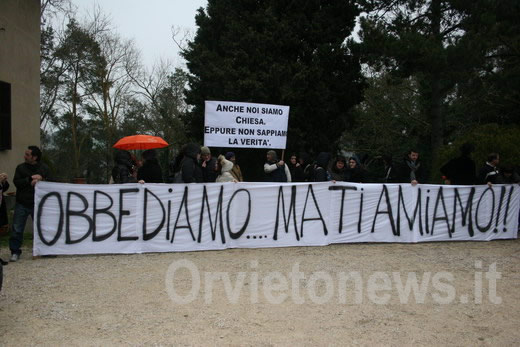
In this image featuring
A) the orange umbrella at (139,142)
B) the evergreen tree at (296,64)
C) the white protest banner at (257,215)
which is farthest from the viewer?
the evergreen tree at (296,64)

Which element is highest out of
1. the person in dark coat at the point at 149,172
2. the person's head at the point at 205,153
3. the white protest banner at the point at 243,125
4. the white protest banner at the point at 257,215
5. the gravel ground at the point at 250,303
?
the white protest banner at the point at 243,125

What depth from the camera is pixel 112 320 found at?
167 inches

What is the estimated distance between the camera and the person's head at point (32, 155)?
22.0ft

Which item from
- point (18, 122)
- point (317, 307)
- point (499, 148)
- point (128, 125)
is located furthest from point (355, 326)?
point (128, 125)

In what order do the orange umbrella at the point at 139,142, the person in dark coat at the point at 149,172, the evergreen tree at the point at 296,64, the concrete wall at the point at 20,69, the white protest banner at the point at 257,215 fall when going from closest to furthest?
the white protest banner at the point at 257,215 → the person in dark coat at the point at 149,172 → the orange umbrella at the point at 139,142 → the concrete wall at the point at 20,69 → the evergreen tree at the point at 296,64

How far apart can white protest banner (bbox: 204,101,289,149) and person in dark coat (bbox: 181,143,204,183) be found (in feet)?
3.20

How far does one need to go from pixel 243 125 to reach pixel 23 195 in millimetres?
4464

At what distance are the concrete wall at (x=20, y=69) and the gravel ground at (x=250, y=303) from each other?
537cm

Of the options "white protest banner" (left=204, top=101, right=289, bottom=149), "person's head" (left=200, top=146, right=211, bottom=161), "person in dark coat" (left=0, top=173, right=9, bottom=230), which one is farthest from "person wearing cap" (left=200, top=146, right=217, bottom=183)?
"person in dark coat" (left=0, top=173, right=9, bottom=230)

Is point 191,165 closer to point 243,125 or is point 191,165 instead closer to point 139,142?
point 243,125

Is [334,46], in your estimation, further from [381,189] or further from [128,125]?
[128,125]

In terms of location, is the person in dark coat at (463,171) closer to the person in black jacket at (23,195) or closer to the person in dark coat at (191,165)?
the person in dark coat at (191,165)

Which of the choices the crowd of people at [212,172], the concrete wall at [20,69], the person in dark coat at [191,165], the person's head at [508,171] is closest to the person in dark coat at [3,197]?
the crowd of people at [212,172]

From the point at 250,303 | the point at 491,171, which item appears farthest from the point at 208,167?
the point at 491,171
